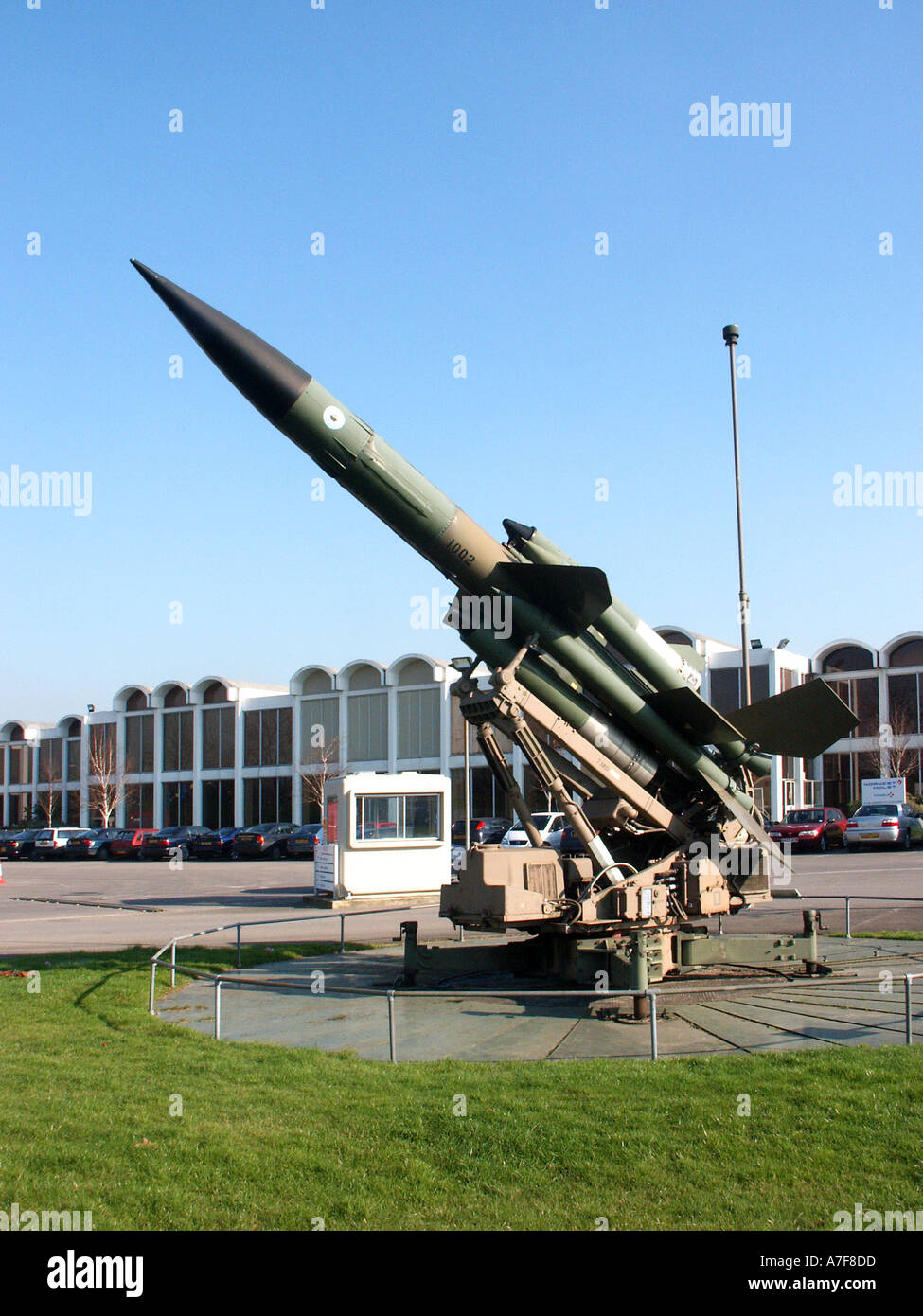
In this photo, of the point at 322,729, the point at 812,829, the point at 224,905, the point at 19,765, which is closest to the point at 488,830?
the point at 812,829

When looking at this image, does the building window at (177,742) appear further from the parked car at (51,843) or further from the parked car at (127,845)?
the parked car at (127,845)

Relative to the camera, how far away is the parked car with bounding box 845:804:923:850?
31812 mm

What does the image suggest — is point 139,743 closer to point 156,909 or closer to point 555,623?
point 156,909

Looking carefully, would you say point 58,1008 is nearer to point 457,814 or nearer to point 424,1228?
point 424,1228

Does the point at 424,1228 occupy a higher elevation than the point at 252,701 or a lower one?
lower

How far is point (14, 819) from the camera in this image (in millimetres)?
69750

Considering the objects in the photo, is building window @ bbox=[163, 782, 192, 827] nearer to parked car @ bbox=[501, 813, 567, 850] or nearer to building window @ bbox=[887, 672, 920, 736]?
parked car @ bbox=[501, 813, 567, 850]

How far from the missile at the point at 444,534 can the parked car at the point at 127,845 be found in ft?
116

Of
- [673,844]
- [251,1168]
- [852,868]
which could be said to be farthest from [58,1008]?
[852,868]

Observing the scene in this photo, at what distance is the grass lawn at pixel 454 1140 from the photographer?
483 centimetres

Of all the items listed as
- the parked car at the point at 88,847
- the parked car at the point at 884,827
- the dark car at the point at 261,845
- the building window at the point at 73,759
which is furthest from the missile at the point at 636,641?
the building window at the point at 73,759

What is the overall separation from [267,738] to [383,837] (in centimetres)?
3544
